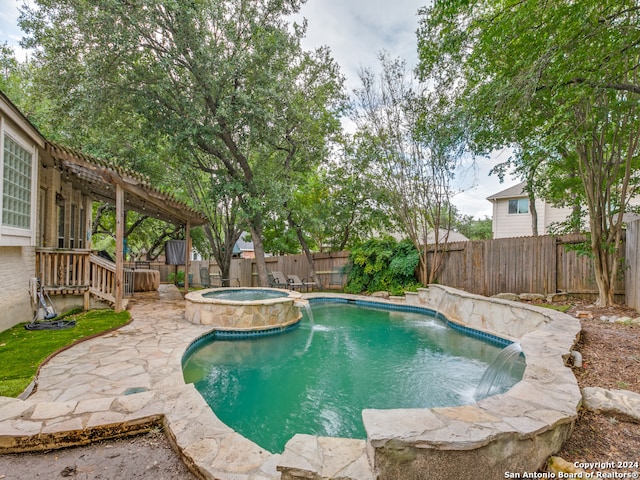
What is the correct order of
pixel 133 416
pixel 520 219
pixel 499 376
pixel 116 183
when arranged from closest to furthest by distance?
1. pixel 133 416
2. pixel 499 376
3. pixel 116 183
4. pixel 520 219

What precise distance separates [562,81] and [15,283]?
947 cm

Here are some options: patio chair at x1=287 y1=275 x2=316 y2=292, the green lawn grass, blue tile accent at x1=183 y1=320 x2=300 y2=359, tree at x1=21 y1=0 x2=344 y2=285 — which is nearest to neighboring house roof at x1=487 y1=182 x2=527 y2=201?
patio chair at x1=287 y1=275 x2=316 y2=292

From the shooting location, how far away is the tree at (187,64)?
7.41 metres

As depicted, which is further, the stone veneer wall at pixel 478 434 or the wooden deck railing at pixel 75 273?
the wooden deck railing at pixel 75 273

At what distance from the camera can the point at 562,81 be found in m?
4.36

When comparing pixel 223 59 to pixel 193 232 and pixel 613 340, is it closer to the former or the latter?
pixel 613 340

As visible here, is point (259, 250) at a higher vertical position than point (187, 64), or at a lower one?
lower

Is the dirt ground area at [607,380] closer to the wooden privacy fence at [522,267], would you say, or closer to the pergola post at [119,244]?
the wooden privacy fence at [522,267]

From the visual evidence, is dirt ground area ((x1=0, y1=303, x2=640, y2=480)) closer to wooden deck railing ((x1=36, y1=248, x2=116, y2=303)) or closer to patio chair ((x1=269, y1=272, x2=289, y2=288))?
wooden deck railing ((x1=36, y1=248, x2=116, y2=303))

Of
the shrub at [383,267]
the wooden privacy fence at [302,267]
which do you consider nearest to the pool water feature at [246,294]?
the shrub at [383,267]

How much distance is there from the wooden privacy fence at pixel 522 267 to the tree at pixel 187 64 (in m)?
6.30

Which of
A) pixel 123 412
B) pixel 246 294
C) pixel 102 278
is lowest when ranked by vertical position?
pixel 123 412

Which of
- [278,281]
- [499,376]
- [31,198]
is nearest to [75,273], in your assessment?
[31,198]

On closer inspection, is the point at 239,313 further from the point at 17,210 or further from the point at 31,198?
the point at 31,198
